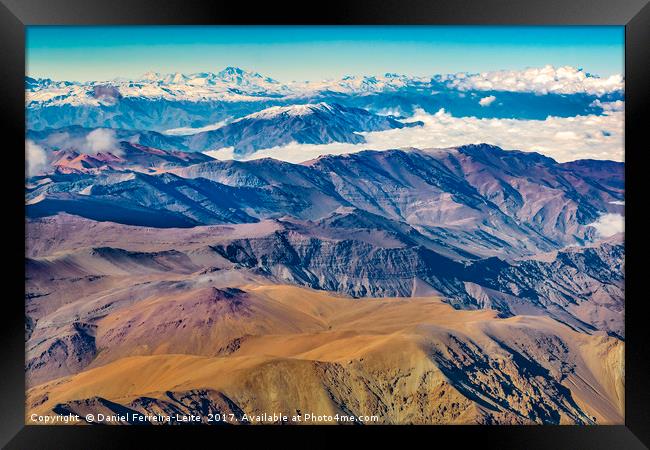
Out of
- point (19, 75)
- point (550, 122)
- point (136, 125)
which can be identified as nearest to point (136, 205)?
point (136, 125)

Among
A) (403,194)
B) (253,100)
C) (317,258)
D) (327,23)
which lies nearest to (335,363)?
(327,23)

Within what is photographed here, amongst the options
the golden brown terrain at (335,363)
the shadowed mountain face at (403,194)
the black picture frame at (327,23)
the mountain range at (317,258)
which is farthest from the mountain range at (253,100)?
the black picture frame at (327,23)

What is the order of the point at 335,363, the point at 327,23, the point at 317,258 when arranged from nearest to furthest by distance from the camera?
the point at 327,23, the point at 335,363, the point at 317,258

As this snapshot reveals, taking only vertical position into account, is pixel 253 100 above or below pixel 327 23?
above

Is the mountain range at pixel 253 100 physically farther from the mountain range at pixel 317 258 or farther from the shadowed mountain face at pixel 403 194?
the shadowed mountain face at pixel 403 194

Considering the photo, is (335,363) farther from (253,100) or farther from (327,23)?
(253,100)
